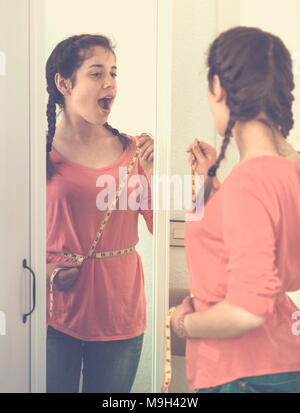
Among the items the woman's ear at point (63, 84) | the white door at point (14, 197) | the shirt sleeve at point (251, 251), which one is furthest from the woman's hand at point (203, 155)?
the white door at point (14, 197)

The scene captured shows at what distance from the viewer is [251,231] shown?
4.39 ft

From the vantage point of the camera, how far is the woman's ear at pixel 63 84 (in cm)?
161

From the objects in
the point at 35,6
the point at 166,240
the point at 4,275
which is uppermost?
the point at 35,6

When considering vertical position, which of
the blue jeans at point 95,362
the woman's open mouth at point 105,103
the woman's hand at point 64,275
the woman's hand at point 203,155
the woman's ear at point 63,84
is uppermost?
the woman's ear at point 63,84

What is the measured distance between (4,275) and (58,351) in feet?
1.10

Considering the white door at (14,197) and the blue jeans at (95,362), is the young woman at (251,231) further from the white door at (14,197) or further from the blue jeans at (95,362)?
the white door at (14,197)

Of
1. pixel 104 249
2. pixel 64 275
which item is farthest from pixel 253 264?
pixel 64 275

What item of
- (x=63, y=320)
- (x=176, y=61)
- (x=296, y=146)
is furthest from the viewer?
(x=63, y=320)

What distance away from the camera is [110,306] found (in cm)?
160

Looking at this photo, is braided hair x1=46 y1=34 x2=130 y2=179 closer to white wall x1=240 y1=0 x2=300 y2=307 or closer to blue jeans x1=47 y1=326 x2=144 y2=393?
white wall x1=240 y1=0 x2=300 y2=307

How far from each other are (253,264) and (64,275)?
675 mm

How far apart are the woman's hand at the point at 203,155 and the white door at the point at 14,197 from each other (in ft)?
2.01

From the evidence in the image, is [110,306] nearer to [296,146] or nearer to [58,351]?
[58,351]
